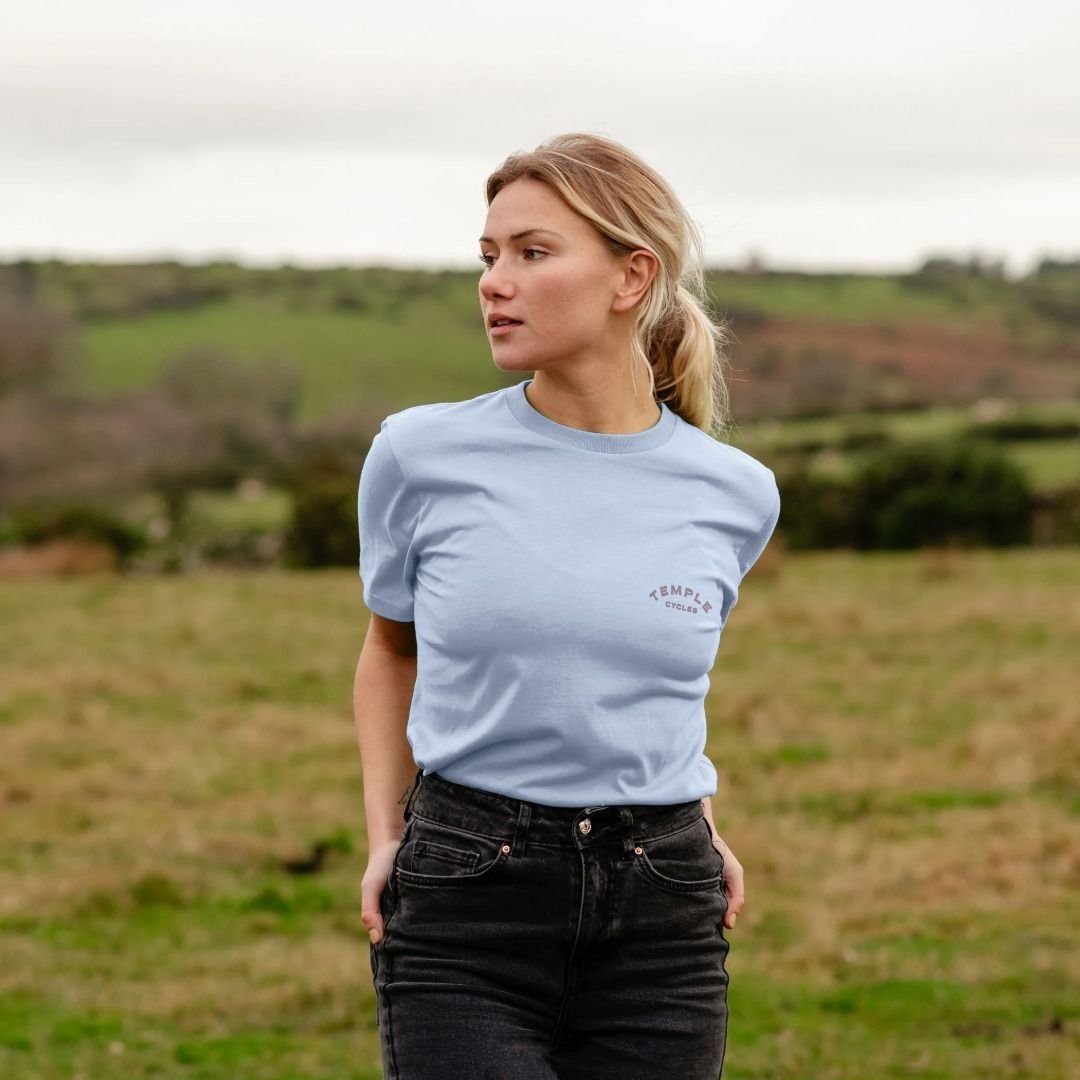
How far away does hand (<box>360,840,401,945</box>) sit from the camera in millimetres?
2699

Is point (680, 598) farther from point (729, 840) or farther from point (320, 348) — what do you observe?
point (320, 348)

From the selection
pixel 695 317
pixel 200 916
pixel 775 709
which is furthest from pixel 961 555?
pixel 695 317

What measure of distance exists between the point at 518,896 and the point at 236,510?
43.2m

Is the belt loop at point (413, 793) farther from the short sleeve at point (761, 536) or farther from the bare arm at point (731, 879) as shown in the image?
the short sleeve at point (761, 536)

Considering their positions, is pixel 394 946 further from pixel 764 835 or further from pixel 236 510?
pixel 236 510

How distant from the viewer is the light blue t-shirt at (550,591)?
2.58m

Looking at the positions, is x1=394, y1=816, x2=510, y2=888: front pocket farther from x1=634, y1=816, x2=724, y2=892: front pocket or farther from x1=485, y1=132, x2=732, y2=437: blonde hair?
x1=485, y1=132, x2=732, y2=437: blonde hair

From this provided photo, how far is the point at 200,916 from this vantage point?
29.9ft

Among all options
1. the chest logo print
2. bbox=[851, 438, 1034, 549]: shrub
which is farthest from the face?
bbox=[851, 438, 1034, 549]: shrub

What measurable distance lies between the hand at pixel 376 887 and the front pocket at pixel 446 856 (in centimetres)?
6

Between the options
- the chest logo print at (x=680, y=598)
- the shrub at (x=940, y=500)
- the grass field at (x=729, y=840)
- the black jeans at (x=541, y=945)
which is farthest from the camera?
the shrub at (x=940, y=500)

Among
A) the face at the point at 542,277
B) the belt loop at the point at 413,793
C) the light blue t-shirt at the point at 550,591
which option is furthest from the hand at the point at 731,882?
the face at the point at 542,277

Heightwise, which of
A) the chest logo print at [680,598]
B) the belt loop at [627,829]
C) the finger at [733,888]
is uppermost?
the chest logo print at [680,598]

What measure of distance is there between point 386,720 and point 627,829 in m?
0.55
